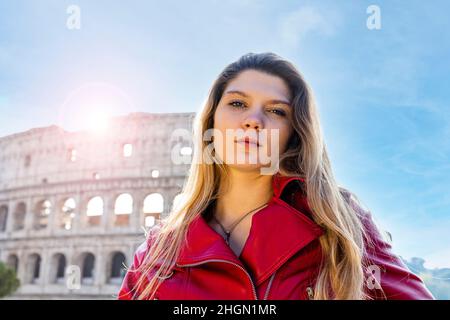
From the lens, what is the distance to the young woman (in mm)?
1470

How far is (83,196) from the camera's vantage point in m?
25.0

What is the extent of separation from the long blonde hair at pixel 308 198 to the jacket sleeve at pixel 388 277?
5 cm

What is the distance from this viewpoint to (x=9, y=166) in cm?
2744

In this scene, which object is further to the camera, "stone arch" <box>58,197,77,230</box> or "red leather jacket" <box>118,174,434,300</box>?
"stone arch" <box>58,197,77,230</box>

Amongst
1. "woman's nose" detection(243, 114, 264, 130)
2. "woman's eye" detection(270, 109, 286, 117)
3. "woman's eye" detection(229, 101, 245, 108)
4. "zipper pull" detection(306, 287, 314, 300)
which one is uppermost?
"woman's eye" detection(229, 101, 245, 108)

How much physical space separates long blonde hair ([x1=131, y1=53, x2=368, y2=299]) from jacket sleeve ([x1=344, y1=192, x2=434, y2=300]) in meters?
0.05

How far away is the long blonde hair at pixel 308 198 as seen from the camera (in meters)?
1.46

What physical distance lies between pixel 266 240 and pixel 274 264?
0.34 ft

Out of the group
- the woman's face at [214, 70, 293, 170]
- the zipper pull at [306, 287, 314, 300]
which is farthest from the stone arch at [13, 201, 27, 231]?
the zipper pull at [306, 287, 314, 300]

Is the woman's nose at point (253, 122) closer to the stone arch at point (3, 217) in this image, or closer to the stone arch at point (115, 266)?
the stone arch at point (115, 266)

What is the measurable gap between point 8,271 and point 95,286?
4256 mm

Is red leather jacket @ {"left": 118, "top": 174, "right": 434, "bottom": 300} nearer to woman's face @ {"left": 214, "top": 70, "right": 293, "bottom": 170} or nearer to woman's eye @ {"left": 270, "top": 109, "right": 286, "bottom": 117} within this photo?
woman's face @ {"left": 214, "top": 70, "right": 293, "bottom": 170}

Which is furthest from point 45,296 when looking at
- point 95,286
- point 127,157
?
point 127,157
